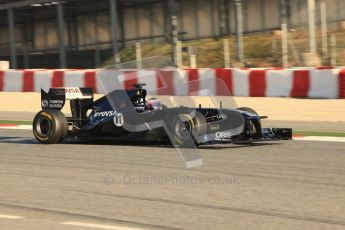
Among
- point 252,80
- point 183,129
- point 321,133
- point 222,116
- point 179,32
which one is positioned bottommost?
point 321,133

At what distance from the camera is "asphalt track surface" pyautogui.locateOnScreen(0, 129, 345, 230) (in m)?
5.58

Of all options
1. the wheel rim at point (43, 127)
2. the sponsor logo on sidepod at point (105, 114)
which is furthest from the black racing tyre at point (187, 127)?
the wheel rim at point (43, 127)

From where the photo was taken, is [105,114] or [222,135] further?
[105,114]

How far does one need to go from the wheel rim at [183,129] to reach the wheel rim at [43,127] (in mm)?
2249

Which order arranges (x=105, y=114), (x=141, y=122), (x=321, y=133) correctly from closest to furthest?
(x=141, y=122) < (x=105, y=114) < (x=321, y=133)

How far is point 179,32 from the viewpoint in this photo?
1449 inches

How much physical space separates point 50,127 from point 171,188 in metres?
4.14

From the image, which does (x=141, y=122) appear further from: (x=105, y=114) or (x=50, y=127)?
(x=50, y=127)

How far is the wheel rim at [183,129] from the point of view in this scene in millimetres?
9617

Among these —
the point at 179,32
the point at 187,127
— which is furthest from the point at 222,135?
the point at 179,32

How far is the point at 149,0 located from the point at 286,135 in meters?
28.6

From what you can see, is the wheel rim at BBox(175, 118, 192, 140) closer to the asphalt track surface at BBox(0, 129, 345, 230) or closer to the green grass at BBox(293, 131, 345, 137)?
the asphalt track surface at BBox(0, 129, 345, 230)

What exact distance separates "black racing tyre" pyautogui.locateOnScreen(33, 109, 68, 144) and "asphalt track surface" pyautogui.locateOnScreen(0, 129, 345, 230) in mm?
326

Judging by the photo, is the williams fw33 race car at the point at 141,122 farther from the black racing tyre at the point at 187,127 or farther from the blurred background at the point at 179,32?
the blurred background at the point at 179,32
